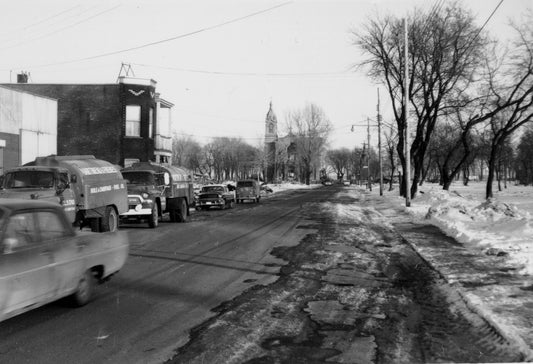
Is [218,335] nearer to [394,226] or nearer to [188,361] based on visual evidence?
[188,361]

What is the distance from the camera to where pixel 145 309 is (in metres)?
6.77

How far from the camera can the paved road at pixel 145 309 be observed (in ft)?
16.8

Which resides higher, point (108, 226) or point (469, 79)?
point (469, 79)

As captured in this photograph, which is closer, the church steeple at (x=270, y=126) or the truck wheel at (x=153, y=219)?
the truck wheel at (x=153, y=219)

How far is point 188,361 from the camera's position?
4805mm

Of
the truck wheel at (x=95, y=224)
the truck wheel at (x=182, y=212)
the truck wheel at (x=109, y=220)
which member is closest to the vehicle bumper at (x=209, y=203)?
the truck wheel at (x=182, y=212)

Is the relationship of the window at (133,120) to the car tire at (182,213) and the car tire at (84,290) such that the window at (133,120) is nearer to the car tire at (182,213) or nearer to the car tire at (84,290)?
the car tire at (182,213)

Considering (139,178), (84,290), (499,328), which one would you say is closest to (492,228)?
(499,328)

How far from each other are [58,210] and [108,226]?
8.64 metres

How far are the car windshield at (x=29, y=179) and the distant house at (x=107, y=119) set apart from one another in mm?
24514

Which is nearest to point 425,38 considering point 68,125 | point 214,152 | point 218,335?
point 68,125

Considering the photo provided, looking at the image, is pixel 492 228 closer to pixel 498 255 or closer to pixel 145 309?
pixel 498 255

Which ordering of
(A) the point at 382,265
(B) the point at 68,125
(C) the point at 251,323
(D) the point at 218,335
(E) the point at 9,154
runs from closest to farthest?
(D) the point at 218,335
(C) the point at 251,323
(A) the point at 382,265
(E) the point at 9,154
(B) the point at 68,125

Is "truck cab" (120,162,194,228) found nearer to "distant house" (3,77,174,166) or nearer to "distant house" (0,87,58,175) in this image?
"distant house" (0,87,58,175)
